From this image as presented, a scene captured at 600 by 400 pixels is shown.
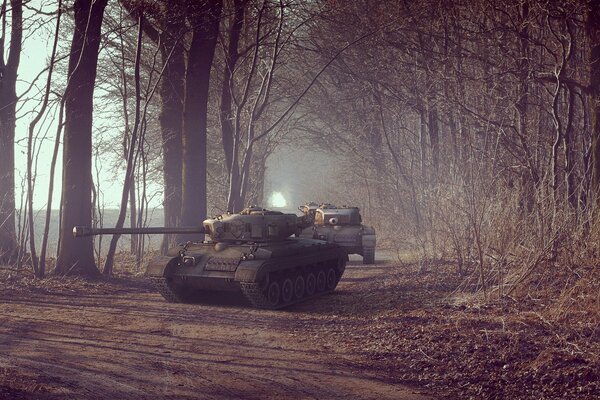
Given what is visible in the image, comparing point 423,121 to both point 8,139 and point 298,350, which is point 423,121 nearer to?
point 8,139

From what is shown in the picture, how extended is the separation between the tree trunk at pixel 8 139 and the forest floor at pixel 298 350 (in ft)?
14.3

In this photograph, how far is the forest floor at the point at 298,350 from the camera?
7027 millimetres

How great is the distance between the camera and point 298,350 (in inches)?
351

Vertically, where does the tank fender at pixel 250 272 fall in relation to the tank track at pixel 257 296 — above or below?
above

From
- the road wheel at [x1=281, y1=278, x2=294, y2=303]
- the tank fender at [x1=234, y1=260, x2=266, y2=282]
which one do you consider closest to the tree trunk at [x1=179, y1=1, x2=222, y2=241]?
the road wheel at [x1=281, y1=278, x2=294, y2=303]

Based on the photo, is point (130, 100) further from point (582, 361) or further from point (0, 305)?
point (582, 361)

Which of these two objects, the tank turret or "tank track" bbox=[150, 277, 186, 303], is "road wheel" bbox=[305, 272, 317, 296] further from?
"tank track" bbox=[150, 277, 186, 303]

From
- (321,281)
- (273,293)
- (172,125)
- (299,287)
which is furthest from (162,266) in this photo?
(172,125)

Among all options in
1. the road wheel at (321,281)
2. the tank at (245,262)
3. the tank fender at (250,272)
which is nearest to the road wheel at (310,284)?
the tank at (245,262)

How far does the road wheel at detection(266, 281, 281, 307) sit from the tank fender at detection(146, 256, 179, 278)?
1.63 m

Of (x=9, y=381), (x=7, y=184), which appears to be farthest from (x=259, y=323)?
(x=7, y=184)

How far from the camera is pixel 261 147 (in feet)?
101

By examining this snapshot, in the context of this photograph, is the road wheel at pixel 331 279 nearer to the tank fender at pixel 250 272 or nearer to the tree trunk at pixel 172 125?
the tank fender at pixel 250 272

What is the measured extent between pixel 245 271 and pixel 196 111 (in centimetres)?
666
